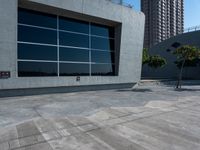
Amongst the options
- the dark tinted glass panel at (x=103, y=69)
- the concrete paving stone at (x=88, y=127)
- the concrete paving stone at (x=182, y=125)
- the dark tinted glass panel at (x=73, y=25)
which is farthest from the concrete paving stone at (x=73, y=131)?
the dark tinted glass panel at (x=103, y=69)

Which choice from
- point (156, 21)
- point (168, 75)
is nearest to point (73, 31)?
point (168, 75)

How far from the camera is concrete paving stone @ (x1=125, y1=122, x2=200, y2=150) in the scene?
5426mm

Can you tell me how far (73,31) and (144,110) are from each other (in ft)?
33.1

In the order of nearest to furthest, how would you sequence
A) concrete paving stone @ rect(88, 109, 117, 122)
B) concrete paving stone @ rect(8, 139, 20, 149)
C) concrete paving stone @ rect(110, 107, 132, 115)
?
concrete paving stone @ rect(8, 139, 20, 149)
concrete paving stone @ rect(88, 109, 117, 122)
concrete paving stone @ rect(110, 107, 132, 115)

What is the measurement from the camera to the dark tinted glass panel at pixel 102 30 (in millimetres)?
18597

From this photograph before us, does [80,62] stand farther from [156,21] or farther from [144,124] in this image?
[156,21]

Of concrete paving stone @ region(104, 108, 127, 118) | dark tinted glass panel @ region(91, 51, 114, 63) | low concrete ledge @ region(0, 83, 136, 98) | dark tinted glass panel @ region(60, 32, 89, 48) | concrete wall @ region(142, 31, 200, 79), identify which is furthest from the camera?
concrete wall @ region(142, 31, 200, 79)

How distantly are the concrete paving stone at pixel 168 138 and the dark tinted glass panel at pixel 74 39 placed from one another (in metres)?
11.0

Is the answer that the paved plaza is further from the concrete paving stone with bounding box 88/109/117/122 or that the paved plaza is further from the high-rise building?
the high-rise building

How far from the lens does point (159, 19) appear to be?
111062mm

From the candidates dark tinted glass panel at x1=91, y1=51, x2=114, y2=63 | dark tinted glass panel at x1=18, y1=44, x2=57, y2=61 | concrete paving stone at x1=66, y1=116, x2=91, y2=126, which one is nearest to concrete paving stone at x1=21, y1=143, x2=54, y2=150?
concrete paving stone at x1=66, y1=116, x2=91, y2=126

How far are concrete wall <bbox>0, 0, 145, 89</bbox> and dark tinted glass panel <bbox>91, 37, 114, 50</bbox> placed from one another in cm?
113

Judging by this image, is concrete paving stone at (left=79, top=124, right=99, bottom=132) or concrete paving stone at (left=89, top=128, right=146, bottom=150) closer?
concrete paving stone at (left=89, top=128, right=146, bottom=150)

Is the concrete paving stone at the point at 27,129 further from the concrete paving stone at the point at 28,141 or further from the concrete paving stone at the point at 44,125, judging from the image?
the concrete paving stone at the point at 28,141
